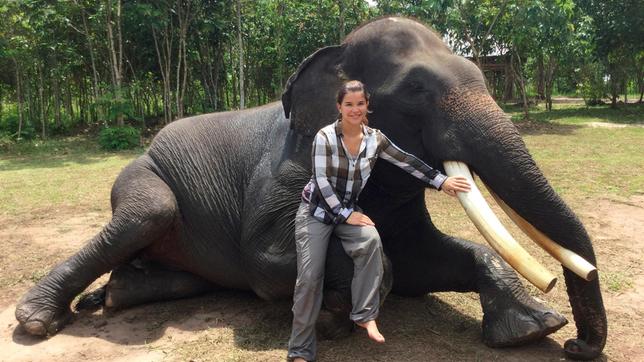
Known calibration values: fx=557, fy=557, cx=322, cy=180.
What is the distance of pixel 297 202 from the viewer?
3.50 meters

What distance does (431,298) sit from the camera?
4.04m

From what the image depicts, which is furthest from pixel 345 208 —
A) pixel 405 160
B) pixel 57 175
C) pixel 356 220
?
pixel 57 175

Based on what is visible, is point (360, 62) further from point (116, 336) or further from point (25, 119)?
point (25, 119)

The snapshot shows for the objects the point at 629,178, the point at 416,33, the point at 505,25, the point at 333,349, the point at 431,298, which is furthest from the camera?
the point at 505,25

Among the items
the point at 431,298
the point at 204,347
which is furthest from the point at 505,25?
the point at 204,347

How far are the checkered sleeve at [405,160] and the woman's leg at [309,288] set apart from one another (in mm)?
516

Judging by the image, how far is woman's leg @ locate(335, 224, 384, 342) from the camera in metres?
2.95

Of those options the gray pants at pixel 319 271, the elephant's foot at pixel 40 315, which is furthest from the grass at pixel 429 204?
the elephant's foot at pixel 40 315

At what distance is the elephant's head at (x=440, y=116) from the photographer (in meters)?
2.88

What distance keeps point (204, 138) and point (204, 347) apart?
5.37 feet

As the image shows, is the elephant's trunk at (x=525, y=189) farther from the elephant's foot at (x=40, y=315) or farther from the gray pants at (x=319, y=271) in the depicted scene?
the elephant's foot at (x=40, y=315)

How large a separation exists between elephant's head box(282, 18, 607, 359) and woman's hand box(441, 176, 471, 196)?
12 centimetres

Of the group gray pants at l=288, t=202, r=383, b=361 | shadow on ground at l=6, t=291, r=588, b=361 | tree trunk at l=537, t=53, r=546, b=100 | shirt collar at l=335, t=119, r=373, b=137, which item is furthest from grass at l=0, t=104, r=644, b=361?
tree trunk at l=537, t=53, r=546, b=100

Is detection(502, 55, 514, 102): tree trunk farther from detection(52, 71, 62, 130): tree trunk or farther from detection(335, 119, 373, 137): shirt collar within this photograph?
detection(335, 119, 373, 137): shirt collar
